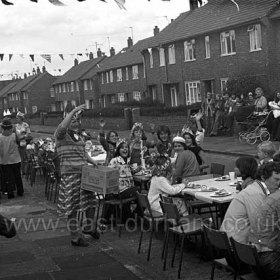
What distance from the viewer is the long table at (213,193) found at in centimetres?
734

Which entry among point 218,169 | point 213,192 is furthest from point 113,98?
point 213,192

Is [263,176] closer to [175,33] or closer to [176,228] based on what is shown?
[176,228]

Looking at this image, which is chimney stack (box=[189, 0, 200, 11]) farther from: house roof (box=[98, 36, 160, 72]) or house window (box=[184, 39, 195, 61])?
house roof (box=[98, 36, 160, 72])

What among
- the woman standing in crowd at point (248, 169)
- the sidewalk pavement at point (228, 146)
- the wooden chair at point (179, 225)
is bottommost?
→ the sidewalk pavement at point (228, 146)

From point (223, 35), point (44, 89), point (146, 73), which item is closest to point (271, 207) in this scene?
point (223, 35)

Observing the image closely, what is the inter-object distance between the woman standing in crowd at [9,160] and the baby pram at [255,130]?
1045 centimetres

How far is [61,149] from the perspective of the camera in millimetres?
8453

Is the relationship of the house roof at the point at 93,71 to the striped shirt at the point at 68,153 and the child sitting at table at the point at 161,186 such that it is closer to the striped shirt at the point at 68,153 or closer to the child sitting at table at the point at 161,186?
the striped shirt at the point at 68,153

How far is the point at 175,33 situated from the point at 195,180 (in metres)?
31.8

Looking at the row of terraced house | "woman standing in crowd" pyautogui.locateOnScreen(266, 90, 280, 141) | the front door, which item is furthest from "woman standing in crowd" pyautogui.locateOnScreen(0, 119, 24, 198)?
the front door

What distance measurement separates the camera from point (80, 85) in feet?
226

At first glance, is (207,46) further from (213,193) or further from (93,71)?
(93,71)

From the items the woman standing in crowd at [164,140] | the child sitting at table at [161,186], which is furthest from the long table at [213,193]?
the woman standing in crowd at [164,140]

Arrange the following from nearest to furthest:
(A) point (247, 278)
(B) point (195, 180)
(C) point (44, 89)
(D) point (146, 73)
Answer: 1. (A) point (247, 278)
2. (B) point (195, 180)
3. (D) point (146, 73)
4. (C) point (44, 89)
